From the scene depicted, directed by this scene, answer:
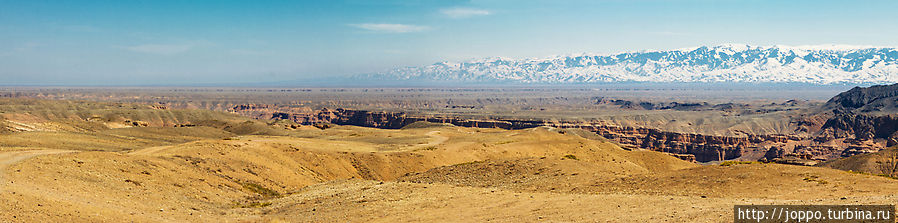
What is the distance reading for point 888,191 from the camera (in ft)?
76.5

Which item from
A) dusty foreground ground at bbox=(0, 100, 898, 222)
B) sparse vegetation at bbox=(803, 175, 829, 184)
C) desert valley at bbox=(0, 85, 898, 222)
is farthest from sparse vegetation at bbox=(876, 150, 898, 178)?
sparse vegetation at bbox=(803, 175, 829, 184)

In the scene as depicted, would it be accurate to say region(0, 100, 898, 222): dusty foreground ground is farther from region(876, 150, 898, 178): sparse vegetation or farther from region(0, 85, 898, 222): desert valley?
region(876, 150, 898, 178): sparse vegetation

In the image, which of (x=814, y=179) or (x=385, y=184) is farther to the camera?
(x=385, y=184)

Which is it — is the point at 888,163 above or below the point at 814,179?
below

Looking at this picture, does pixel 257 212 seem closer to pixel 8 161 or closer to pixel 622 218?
pixel 8 161

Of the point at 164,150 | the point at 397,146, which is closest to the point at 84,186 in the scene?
the point at 164,150

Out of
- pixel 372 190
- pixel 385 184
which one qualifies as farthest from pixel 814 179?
pixel 385 184

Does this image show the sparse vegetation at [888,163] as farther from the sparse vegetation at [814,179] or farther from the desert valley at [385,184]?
Result: the sparse vegetation at [814,179]

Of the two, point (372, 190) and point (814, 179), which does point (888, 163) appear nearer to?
point (814, 179)

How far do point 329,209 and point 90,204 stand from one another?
9.36 metres

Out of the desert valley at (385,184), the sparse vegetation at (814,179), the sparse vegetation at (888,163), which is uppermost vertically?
the sparse vegetation at (814,179)

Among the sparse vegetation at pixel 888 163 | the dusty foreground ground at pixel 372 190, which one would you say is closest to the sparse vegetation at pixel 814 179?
the dusty foreground ground at pixel 372 190

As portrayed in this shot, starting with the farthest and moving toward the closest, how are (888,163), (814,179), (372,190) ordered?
(888,163), (372,190), (814,179)

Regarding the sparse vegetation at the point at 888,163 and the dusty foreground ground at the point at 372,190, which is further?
the sparse vegetation at the point at 888,163
